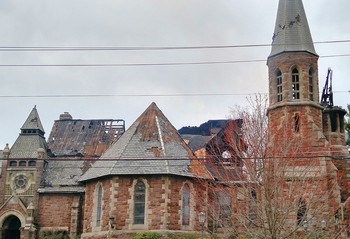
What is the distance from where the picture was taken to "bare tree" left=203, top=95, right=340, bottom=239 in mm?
21016

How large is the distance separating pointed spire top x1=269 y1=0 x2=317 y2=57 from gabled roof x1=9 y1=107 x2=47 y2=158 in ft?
69.1

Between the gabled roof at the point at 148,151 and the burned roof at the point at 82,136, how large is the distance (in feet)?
51.1

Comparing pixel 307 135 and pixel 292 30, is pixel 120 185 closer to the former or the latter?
pixel 307 135

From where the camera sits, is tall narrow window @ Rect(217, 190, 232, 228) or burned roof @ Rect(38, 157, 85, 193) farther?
burned roof @ Rect(38, 157, 85, 193)

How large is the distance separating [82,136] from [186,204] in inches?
939

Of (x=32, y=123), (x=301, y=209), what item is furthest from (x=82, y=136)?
(x=301, y=209)

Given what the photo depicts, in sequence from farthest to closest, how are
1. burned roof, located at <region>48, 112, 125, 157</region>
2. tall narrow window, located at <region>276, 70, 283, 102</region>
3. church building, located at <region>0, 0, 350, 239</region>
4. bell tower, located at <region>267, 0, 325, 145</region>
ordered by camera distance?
burned roof, located at <region>48, 112, 125, 157</region>, tall narrow window, located at <region>276, 70, 283, 102</region>, bell tower, located at <region>267, 0, 325, 145</region>, church building, located at <region>0, 0, 350, 239</region>

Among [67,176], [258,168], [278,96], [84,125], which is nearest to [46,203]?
[67,176]

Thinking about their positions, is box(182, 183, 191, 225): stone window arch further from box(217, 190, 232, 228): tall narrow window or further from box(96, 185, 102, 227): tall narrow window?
box(96, 185, 102, 227): tall narrow window

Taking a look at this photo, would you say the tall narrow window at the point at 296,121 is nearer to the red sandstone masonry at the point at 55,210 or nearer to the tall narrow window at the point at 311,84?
the tall narrow window at the point at 311,84

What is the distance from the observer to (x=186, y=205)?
3266 cm

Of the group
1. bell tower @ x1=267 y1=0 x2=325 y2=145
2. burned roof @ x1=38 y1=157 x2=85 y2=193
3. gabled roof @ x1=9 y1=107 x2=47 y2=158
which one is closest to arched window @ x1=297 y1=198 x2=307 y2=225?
bell tower @ x1=267 y1=0 x2=325 y2=145

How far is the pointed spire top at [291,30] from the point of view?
115 feet

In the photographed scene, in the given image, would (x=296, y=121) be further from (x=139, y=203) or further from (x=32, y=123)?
(x=32, y=123)
